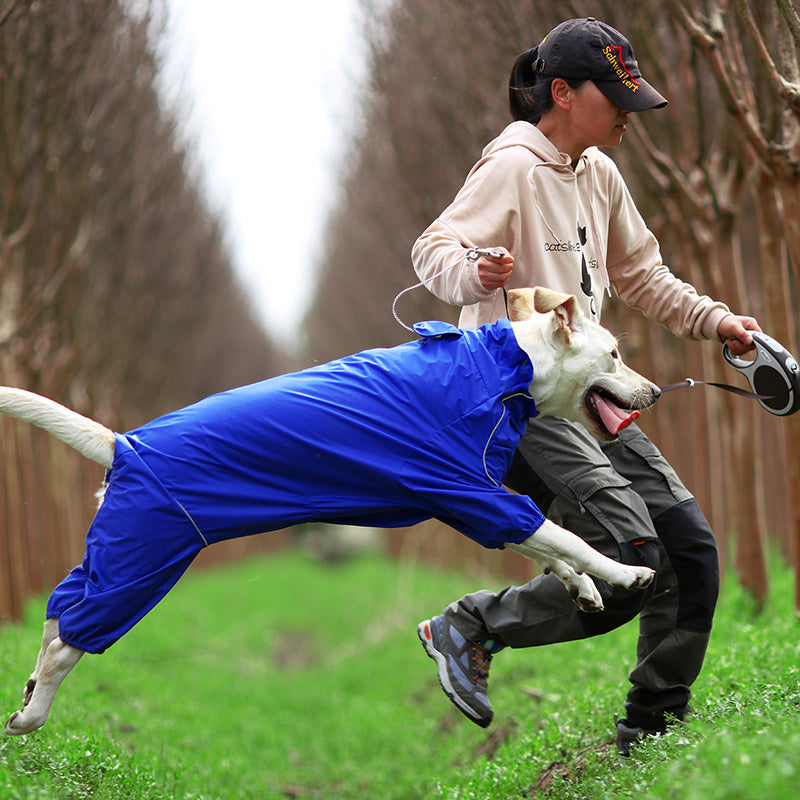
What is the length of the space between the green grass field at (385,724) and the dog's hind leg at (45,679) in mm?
167

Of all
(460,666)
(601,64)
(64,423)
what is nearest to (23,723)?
(64,423)

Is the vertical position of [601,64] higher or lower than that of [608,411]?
higher

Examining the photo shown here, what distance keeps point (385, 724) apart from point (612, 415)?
512 centimetres

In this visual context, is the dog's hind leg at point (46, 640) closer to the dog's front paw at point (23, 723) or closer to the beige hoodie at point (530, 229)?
the dog's front paw at point (23, 723)

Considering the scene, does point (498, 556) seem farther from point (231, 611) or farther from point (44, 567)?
point (44, 567)

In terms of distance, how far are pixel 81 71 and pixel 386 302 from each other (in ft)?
23.6

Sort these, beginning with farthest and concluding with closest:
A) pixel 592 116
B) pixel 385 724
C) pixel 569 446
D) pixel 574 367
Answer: pixel 385 724
pixel 592 116
pixel 569 446
pixel 574 367

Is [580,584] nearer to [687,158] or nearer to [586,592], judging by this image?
[586,592]

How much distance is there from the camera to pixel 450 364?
12.6ft

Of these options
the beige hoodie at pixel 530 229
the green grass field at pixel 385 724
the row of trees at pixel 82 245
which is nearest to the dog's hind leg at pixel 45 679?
the green grass field at pixel 385 724

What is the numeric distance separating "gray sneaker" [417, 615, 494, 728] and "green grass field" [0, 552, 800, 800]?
552 millimetres

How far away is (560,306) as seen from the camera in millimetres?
3910

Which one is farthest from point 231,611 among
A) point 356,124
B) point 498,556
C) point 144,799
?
point 144,799

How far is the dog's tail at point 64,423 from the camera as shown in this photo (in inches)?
149
